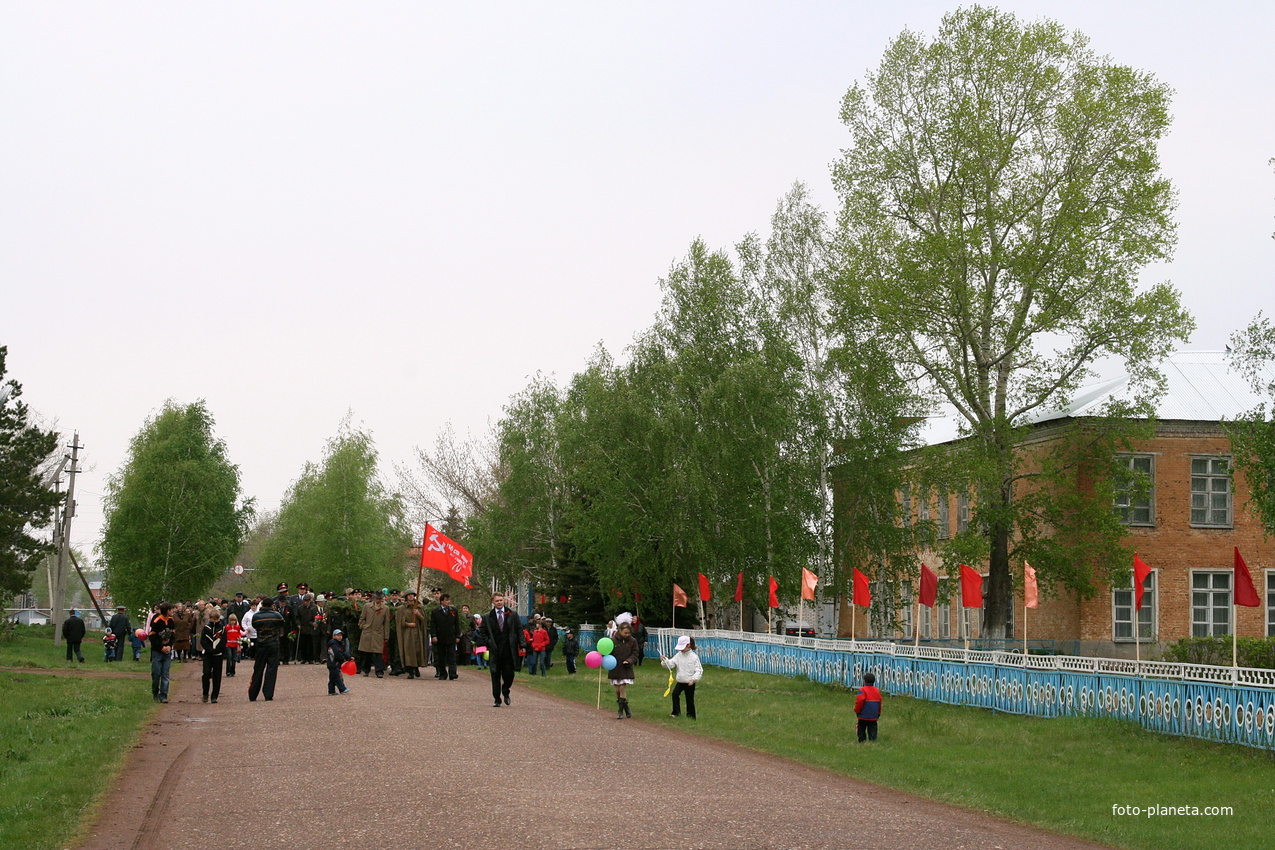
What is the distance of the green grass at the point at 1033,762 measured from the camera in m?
11.6

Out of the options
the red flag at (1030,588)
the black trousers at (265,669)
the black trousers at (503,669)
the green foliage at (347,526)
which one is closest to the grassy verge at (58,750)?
the black trousers at (265,669)

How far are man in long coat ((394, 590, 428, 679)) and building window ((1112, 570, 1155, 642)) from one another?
22.8 m

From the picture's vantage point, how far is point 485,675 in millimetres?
29812

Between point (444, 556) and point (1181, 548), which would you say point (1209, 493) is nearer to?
point (1181, 548)

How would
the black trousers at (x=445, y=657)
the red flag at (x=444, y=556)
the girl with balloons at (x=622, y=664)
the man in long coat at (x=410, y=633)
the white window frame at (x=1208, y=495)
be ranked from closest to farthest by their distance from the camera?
the girl with balloons at (x=622, y=664) → the black trousers at (x=445, y=657) → the man in long coat at (x=410, y=633) → the red flag at (x=444, y=556) → the white window frame at (x=1208, y=495)

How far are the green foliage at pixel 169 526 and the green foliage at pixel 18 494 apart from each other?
290 inches

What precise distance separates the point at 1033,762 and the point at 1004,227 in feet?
72.8

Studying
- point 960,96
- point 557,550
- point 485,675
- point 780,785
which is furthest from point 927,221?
point 780,785

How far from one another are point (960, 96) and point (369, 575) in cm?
4886

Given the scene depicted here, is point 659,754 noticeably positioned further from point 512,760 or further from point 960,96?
point 960,96

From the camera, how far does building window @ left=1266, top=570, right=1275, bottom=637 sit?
133ft

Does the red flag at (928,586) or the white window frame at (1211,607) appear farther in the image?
the white window frame at (1211,607)

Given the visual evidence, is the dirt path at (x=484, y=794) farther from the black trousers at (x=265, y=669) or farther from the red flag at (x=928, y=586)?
the red flag at (x=928, y=586)

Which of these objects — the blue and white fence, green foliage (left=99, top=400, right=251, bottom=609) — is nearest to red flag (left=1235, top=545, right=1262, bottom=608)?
the blue and white fence
